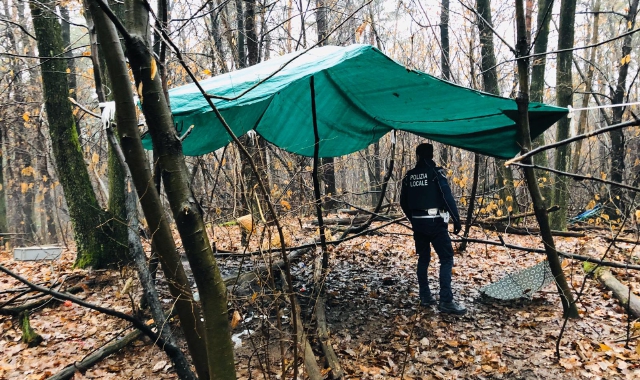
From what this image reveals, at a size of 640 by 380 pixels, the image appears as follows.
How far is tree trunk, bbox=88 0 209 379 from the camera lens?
169 cm

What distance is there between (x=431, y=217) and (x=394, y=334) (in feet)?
4.69

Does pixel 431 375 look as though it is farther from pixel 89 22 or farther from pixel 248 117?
pixel 89 22

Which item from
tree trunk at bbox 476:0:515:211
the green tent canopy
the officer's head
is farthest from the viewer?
tree trunk at bbox 476:0:515:211

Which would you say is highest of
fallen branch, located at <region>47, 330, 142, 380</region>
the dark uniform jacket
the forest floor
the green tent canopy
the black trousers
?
the green tent canopy

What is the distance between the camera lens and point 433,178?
447 centimetres

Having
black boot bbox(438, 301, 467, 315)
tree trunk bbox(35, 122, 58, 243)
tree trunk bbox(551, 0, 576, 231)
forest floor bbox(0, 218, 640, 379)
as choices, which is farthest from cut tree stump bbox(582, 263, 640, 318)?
tree trunk bbox(35, 122, 58, 243)

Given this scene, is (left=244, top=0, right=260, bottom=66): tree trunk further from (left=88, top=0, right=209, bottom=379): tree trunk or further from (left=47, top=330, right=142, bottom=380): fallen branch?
(left=88, top=0, right=209, bottom=379): tree trunk

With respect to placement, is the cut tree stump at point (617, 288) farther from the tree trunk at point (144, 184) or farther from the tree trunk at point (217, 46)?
the tree trunk at point (217, 46)

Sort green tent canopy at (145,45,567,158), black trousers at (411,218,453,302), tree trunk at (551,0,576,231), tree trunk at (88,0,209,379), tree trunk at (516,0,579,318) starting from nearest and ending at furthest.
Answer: tree trunk at (88,0,209,379) → green tent canopy at (145,45,567,158) → tree trunk at (516,0,579,318) → black trousers at (411,218,453,302) → tree trunk at (551,0,576,231)

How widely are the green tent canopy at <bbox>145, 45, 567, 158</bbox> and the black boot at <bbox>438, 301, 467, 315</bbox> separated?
204 cm

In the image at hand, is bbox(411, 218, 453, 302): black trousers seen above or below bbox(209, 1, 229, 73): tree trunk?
below

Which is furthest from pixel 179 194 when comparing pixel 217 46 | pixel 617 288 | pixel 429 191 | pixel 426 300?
pixel 217 46

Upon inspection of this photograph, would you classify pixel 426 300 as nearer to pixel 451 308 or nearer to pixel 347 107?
pixel 451 308

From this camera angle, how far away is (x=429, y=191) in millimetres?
4449
